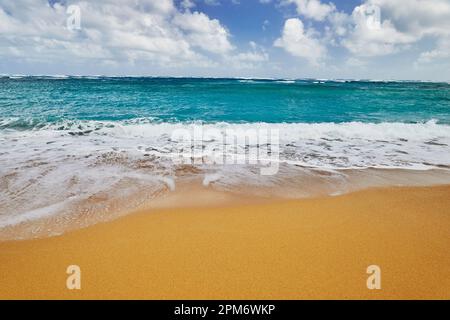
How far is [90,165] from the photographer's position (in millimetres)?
6605

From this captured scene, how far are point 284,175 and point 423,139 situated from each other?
7.72 metres

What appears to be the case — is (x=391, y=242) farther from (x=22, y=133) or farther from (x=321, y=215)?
(x=22, y=133)

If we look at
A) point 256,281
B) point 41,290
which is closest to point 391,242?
point 256,281

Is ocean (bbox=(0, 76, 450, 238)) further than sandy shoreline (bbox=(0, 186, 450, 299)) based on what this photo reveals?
Yes

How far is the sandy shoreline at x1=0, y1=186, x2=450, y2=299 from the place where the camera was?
9.06 feet

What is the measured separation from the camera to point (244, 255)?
3.24 meters
